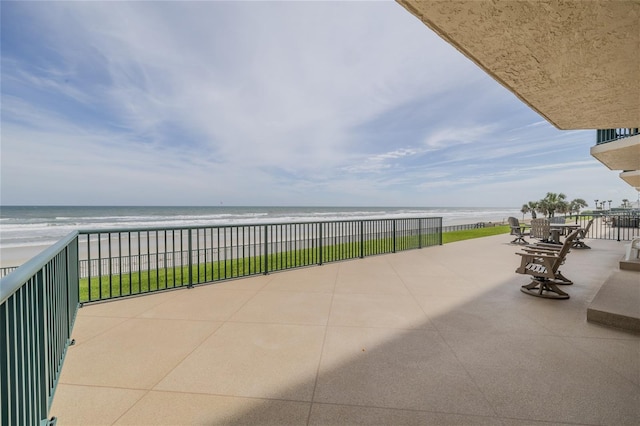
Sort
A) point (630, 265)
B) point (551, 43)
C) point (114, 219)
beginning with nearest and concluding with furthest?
point (551, 43) < point (630, 265) < point (114, 219)

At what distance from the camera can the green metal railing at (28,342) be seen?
99cm

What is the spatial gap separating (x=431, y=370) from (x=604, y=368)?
151 centimetres

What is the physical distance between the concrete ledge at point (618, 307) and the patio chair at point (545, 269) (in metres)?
0.55

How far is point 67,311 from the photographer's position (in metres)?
2.76

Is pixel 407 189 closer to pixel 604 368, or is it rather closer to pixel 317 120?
pixel 317 120

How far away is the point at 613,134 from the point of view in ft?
24.9

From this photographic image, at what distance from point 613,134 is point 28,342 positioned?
40.5ft

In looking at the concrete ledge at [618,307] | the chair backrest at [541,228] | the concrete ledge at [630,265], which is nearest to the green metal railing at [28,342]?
the concrete ledge at [618,307]

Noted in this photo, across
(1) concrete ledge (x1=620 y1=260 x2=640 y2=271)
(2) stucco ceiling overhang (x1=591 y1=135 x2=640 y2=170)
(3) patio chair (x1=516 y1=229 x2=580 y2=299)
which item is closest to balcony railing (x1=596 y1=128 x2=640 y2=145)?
(2) stucco ceiling overhang (x1=591 y1=135 x2=640 y2=170)

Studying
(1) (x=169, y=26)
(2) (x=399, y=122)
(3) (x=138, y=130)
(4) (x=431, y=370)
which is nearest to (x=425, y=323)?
(4) (x=431, y=370)

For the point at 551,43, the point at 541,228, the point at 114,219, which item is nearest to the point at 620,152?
the point at 541,228

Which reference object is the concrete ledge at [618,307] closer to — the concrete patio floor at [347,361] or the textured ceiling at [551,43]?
the concrete patio floor at [347,361]

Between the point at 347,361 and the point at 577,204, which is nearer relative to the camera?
the point at 347,361

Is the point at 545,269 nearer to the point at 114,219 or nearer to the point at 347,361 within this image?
the point at 347,361
